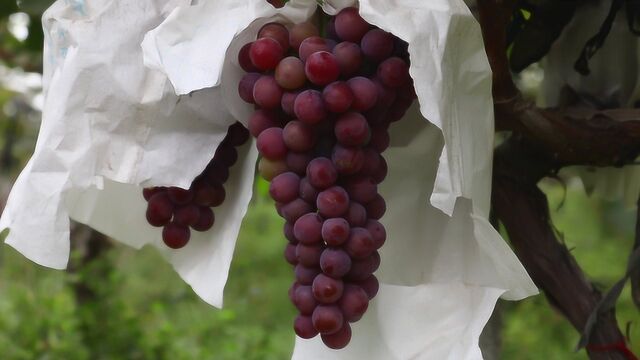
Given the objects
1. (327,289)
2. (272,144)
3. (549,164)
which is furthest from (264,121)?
(549,164)

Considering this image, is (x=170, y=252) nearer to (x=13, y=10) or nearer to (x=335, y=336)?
(x=335, y=336)

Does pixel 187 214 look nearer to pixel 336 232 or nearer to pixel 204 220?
pixel 204 220

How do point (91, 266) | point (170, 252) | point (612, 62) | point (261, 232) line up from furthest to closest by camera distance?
point (261, 232) → point (91, 266) → point (612, 62) → point (170, 252)

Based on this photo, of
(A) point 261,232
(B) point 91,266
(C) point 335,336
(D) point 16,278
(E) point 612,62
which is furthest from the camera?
(A) point 261,232

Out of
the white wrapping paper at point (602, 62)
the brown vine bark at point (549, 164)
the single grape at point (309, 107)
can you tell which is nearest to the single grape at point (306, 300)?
the single grape at point (309, 107)

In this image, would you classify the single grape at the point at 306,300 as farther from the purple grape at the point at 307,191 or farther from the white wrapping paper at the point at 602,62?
the white wrapping paper at the point at 602,62

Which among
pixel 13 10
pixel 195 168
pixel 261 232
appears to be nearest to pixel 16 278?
pixel 13 10
